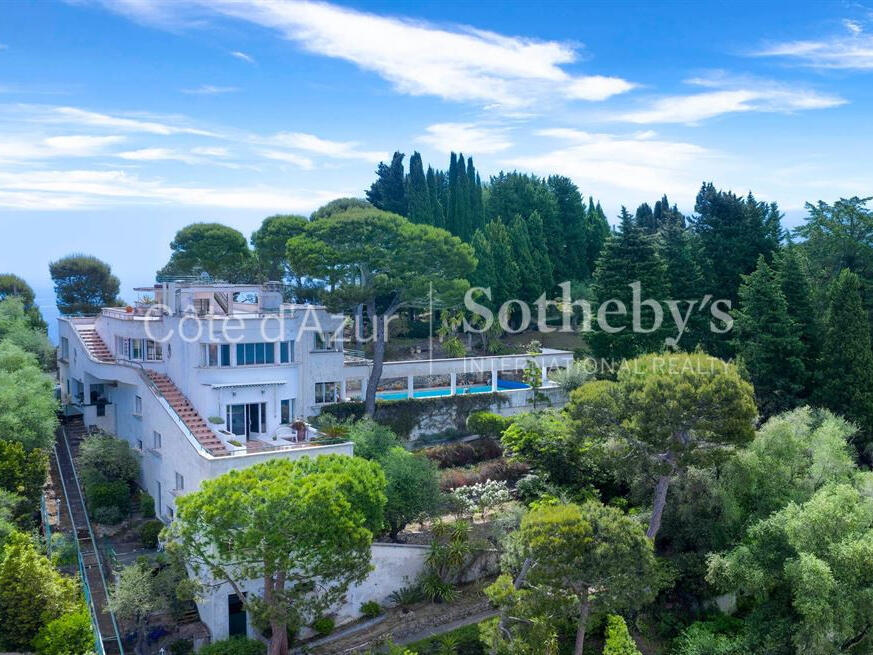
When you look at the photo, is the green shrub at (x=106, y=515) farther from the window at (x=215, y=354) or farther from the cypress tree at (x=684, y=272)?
the cypress tree at (x=684, y=272)

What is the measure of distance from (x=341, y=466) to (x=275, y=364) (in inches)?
426

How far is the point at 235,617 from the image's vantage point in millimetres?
27797

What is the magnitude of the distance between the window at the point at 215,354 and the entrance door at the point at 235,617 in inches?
422

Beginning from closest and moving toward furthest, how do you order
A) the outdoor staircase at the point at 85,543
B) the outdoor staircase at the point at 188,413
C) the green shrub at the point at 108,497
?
the outdoor staircase at the point at 85,543 → the outdoor staircase at the point at 188,413 → the green shrub at the point at 108,497

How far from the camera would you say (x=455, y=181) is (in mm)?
68000

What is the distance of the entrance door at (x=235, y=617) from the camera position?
27641 millimetres

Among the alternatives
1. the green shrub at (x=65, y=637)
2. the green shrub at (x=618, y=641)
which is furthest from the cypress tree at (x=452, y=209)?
the green shrub at (x=65, y=637)

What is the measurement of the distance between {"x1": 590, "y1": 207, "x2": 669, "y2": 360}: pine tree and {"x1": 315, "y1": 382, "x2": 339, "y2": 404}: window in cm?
1352

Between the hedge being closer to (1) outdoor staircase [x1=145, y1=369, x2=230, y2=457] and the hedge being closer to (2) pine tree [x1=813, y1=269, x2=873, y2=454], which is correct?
(1) outdoor staircase [x1=145, y1=369, x2=230, y2=457]

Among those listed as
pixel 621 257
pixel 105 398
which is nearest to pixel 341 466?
pixel 105 398

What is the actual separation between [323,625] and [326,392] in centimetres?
1479

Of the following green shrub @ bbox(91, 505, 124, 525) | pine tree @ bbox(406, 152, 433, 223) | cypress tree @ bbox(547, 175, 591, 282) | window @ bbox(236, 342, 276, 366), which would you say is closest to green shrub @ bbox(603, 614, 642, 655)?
window @ bbox(236, 342, 276, 366)

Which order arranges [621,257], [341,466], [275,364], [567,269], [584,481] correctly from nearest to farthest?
[341,466], [584,481], [275,364], [621,257], [567,269]

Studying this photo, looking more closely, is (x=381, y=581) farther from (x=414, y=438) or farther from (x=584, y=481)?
(x=414, y=438)
